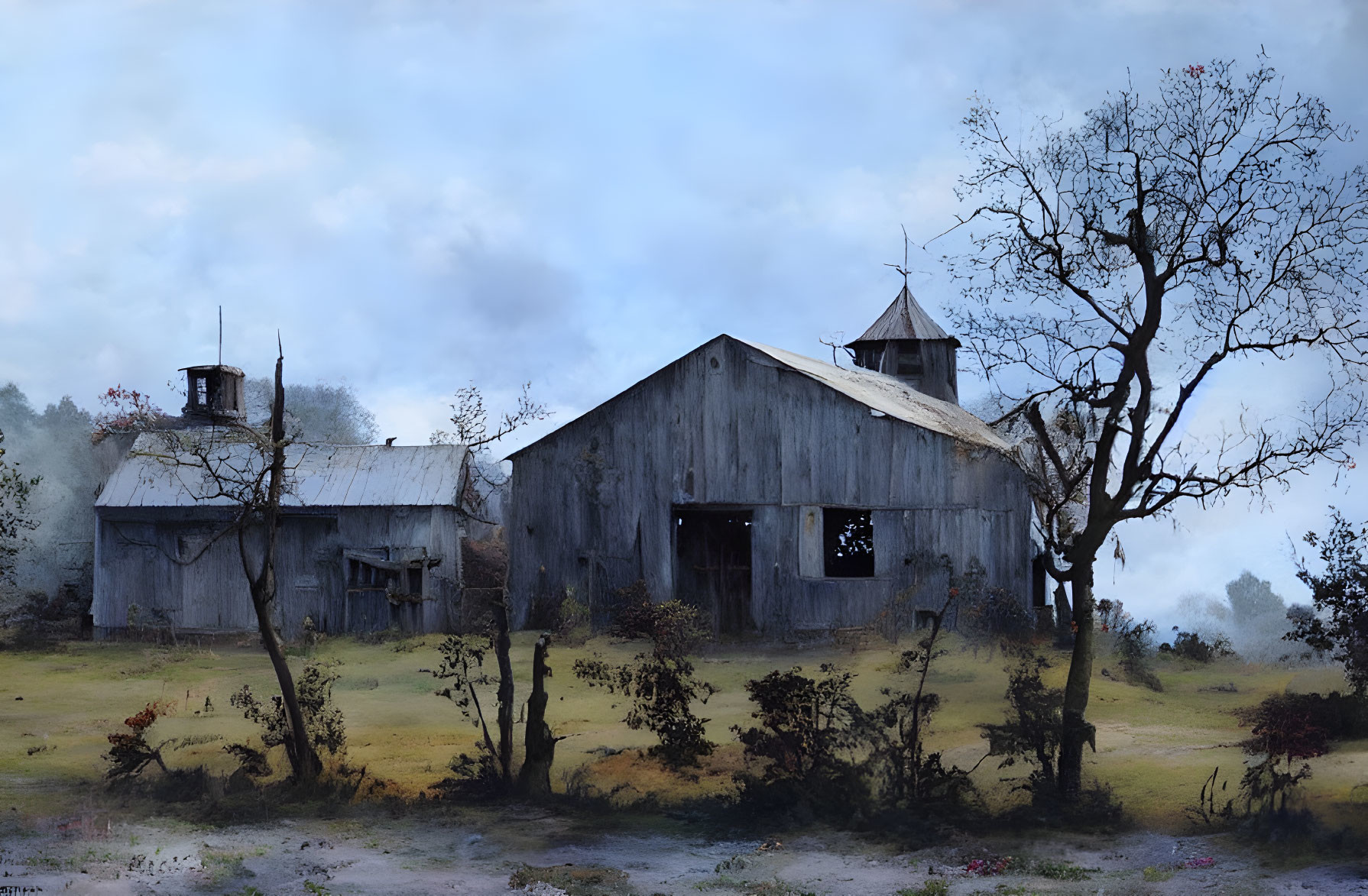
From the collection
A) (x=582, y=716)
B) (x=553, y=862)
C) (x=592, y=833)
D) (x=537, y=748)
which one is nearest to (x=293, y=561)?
(x=582, y=716)

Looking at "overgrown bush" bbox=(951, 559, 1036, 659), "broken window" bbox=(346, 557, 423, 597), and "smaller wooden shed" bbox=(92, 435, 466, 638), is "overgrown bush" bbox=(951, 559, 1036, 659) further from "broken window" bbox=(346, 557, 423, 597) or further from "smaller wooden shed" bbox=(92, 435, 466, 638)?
"broken window" bbox=(346, 557, 423, 597)

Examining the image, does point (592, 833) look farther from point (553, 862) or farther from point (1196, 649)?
point (1196, 649)

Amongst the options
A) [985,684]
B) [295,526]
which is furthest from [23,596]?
[985,684]

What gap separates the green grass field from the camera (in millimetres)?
12422

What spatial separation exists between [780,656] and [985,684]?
449 cm

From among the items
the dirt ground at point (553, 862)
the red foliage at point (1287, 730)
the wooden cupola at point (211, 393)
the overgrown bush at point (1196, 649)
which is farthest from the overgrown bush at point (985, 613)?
the wooden cupola at point (211, 393)

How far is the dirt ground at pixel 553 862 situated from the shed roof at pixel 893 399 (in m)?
13.1

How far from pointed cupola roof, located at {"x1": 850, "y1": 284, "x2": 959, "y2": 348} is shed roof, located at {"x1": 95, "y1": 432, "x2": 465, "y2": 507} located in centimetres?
1372

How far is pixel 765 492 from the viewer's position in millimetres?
23656

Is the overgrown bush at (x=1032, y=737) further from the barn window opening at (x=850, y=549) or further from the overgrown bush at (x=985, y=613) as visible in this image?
the barn window opening at (x=850, y=549)

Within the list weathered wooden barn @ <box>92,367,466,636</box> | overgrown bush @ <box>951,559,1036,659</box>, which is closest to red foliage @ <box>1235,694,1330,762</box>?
overgrown bush @ <box>951,559,1036,659</box>

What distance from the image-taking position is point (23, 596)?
31.0 meters

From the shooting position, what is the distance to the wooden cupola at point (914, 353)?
35.4 metres

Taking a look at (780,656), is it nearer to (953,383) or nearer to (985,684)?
(985,684)
